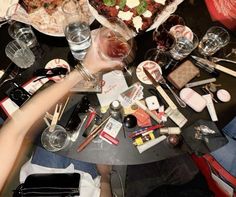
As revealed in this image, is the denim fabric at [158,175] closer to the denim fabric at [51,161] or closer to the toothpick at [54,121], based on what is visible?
the denim fabric at [51,161]

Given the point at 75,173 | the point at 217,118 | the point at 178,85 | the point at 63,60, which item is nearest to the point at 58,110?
the point at 63,60

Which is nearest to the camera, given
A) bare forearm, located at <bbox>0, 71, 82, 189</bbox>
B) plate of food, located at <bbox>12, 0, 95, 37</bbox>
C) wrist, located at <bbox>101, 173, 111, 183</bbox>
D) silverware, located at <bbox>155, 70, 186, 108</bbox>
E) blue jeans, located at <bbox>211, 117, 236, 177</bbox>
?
bare forearm, located at <bbox>0, 71, 82, 189</bbox>

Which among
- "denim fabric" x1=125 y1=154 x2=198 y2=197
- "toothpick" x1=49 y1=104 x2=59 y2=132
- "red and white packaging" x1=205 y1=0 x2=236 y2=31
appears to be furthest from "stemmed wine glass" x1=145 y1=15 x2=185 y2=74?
"denim fabric" x1=125 y1=154 x2=198 y2=197

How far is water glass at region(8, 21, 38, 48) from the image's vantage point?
6.75 feet

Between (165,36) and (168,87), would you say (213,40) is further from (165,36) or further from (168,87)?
(168,87)

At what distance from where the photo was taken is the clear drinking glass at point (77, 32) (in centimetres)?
196

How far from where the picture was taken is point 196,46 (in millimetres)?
2031

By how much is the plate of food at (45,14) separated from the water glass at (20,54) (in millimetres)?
159

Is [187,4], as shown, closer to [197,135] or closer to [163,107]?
[163,107]

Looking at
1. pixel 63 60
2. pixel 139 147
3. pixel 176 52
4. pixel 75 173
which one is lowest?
pixel 75 173

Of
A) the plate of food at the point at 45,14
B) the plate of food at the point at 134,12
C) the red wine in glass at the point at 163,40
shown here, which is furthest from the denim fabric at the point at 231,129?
the plate of food at the point at 45,14

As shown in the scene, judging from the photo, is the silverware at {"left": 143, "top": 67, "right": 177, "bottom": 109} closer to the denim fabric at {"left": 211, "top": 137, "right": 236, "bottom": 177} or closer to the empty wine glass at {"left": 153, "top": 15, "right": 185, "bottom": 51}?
the empty wine glass at {"left": 153, "top": 15, "right": 185, "bottom": 51}

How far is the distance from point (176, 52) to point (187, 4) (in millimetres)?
395

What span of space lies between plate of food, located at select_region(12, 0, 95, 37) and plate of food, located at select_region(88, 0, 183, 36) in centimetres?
8
